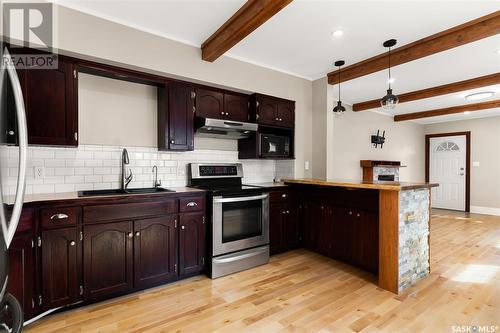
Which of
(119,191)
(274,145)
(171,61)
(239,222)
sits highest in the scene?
(171,61)

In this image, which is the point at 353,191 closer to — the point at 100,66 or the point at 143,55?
the point at 143,55

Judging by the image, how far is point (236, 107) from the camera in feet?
11.3

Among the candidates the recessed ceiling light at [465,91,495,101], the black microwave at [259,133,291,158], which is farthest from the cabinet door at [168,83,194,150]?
the recessed ceiling light at [465,91,495,101]

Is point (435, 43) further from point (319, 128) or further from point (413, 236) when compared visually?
point (413, 236)

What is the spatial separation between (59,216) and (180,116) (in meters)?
1.54

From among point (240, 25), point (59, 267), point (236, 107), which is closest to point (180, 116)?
point (236, 107)

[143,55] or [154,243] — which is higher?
[143,55]

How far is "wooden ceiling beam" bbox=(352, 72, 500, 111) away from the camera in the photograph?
4.01m

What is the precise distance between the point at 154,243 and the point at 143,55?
78.1 inches

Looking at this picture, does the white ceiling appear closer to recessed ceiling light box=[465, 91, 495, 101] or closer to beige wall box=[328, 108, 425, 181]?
recessed ceiling light box=[465, 91, 495, 101]

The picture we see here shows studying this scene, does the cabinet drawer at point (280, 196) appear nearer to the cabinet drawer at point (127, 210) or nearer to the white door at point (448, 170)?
the cabinet drawer at point (127, 210)

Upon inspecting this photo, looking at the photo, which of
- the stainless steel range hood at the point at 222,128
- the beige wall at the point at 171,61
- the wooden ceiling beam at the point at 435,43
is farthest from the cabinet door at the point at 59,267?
the wooden ceiling beam at the point at 435,43

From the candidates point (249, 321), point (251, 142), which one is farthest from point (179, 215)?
point (251, 142)

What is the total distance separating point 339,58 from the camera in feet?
11.4
